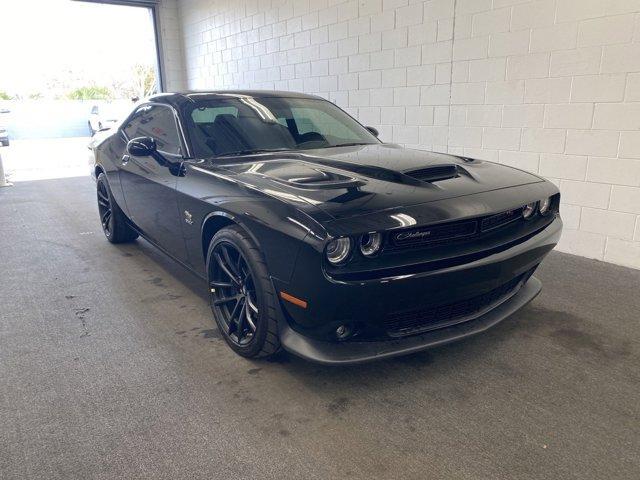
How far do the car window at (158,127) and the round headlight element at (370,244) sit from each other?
62.0 inches

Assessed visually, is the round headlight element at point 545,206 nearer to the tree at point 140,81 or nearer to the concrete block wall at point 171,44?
the concrete block wall at point 171,44

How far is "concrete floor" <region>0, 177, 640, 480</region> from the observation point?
1753 millimetres

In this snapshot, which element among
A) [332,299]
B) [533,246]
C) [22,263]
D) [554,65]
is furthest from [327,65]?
[332,299]

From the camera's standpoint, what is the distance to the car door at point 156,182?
10.1 feet

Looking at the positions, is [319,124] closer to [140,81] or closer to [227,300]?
[227,300]

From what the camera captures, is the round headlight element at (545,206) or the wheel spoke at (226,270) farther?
the round headlight element at (545,206)

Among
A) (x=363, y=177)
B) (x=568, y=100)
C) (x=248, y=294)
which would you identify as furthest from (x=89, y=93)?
(x=363, y=177)

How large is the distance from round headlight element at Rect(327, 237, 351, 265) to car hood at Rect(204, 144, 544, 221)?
3.9 inches

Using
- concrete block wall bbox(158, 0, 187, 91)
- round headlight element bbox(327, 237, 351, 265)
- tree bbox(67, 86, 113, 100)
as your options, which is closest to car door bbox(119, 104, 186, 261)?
round headlight element bbox(327, 237, 351, 265)

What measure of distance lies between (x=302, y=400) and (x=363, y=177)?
1064mm

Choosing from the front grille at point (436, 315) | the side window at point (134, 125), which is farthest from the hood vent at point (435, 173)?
the side window at point (134, 125)

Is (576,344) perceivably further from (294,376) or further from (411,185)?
(294,376)

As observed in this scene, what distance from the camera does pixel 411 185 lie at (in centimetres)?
224

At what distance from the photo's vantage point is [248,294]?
240 cm
